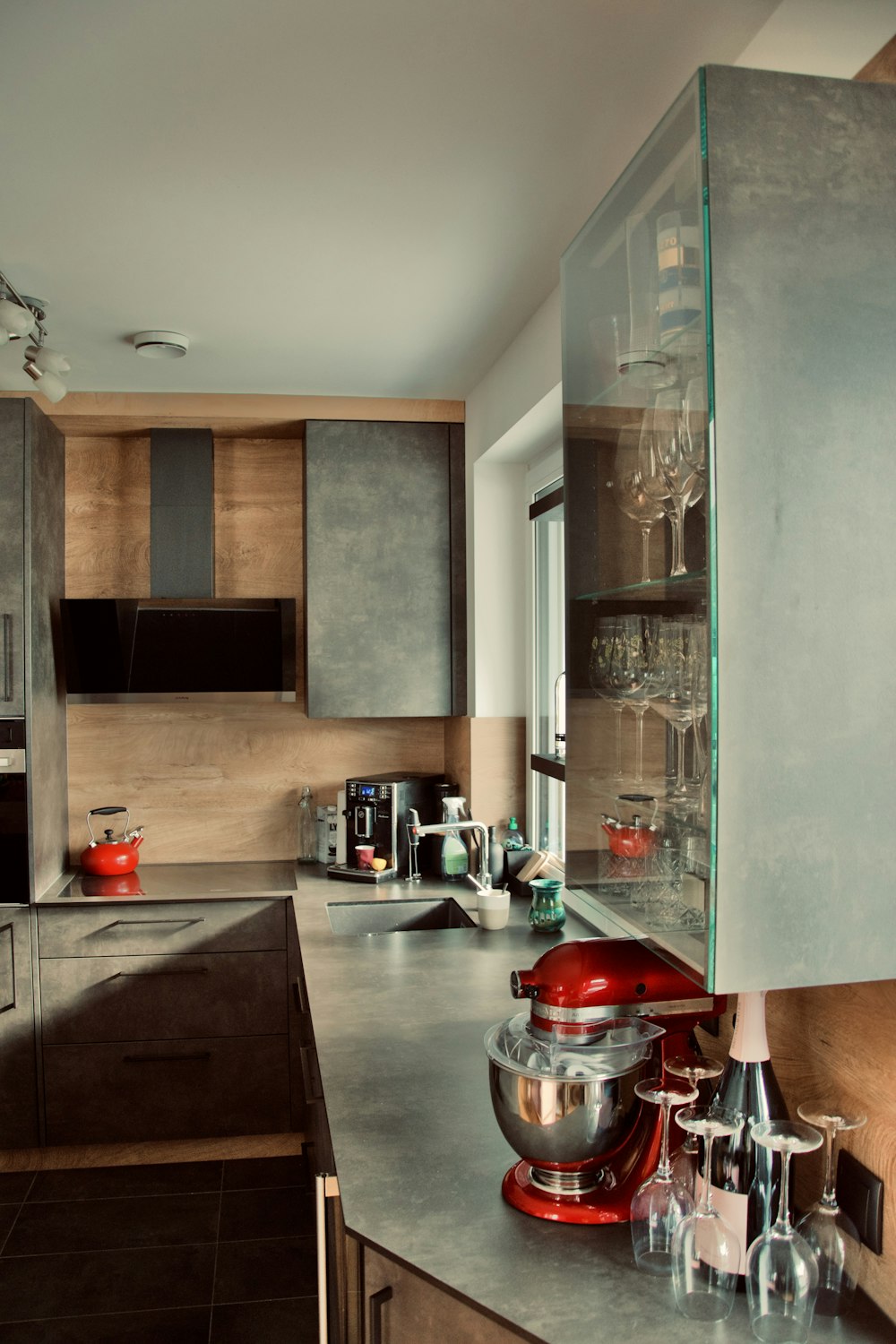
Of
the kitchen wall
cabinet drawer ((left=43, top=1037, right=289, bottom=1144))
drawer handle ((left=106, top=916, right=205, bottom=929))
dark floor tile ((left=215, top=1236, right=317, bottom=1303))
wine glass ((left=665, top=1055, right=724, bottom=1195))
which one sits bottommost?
dark floor tile ((left=215, top=1236, right=317, bottom=1303))

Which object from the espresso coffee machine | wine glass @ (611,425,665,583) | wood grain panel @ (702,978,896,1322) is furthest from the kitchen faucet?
wine glass @ (611,425,665,583)

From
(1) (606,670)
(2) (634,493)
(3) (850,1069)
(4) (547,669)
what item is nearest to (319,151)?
(2) (634,493)

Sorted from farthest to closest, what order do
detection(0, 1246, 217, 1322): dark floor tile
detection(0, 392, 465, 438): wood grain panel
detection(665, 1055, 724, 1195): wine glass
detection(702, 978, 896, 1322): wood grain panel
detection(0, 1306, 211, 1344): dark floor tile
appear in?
detection(0, 392, 465, 438): wood grain panel < detection(0, 1246, 217, 1322): dark floor tile < detection(0, 1306, 211, 1344): dark floor tile < detection(665, 1055, 724, 1195): wine glass < detection(702, 978, 896, 1322): wood grain panel

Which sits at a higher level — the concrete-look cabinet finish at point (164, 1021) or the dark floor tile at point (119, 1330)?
→ the concrete-look cabinet finish at point (164, 1021)

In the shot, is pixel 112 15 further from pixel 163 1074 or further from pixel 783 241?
pixel 163 1074

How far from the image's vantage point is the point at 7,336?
8.03ft

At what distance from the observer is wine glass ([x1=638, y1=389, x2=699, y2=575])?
1.20 meters

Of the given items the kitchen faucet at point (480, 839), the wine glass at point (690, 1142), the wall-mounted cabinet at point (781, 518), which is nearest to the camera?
the wall-mounted cabinet at point (781, 518)

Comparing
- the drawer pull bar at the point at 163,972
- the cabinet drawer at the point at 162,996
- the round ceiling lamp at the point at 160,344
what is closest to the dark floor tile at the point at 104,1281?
the cabinet drawer at the point at 162,996

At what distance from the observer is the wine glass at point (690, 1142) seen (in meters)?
1.38

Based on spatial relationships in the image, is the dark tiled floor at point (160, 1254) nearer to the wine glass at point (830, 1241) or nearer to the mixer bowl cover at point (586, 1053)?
the mixer bowl cover at point (586, 1053)

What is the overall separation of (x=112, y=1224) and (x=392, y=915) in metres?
1.19

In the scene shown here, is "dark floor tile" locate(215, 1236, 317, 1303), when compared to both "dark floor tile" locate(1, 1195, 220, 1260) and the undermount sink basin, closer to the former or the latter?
"dark floor tile" locate(1, 1195, 220, 1260)

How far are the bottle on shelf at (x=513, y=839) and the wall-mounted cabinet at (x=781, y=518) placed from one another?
217 centimetres
